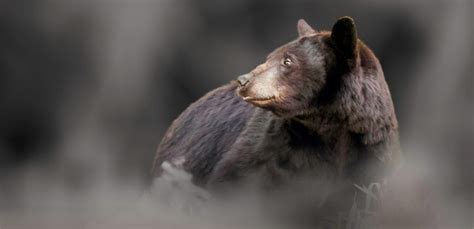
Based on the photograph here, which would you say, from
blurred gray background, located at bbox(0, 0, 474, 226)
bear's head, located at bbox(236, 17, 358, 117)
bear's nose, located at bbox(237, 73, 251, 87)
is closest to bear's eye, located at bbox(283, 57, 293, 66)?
bear's head, located at bbox(236, 17, 358, 117)

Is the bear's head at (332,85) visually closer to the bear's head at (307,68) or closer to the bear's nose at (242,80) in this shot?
the bear's head at (307,68)

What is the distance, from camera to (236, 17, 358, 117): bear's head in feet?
9.46

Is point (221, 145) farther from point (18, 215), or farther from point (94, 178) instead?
point (94, 178)

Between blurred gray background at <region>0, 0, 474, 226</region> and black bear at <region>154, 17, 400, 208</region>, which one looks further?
blurred gray background at <region>0, 0, 474, 226</region>

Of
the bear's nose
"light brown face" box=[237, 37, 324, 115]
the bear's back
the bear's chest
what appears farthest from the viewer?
the bear's back

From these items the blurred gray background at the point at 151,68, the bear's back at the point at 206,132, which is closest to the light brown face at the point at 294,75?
the bear's back at the point at 206,132

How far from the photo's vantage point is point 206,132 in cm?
355

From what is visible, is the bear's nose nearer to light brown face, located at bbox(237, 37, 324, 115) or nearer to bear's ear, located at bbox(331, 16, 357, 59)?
light brown face, located at bbox(237, 37, 324, 115)

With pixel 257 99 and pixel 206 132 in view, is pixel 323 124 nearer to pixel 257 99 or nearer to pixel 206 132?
pixel 257 99

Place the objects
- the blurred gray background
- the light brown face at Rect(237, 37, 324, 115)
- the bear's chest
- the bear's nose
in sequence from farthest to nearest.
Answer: the blurred gray background
the bear's chest
the light brown face at Rect(237, 37, 324, 115)
the bear's nose

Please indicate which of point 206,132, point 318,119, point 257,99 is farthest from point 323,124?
point 206,132

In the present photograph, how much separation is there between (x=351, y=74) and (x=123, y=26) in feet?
8.55

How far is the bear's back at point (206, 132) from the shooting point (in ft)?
11.1

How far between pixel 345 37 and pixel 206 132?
78 centimetres
